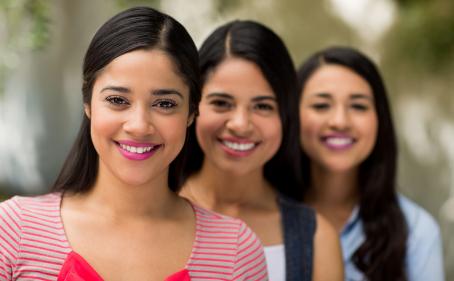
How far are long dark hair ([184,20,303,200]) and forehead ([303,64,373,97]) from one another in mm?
466

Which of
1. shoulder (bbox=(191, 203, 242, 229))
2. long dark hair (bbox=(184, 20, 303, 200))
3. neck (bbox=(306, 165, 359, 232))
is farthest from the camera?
neck (bbox=(306, 165, 359, 232))

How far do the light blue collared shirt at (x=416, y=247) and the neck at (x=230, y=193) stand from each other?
1.80ft

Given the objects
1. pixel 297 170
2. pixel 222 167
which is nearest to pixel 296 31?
pixel 297 170

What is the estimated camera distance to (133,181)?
71.2 inches

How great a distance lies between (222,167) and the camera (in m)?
2.54

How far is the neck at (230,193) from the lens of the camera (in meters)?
2.67

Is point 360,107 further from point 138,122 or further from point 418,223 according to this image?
point 138,122

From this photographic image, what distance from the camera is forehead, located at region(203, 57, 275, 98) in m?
2.41

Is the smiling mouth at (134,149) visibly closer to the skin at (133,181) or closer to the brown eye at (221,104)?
the skin at (133,181)

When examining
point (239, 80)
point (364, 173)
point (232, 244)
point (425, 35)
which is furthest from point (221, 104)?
point (425, 35)

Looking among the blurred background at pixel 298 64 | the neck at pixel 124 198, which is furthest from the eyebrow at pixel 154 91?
A: the blurred background at pixel 298 64

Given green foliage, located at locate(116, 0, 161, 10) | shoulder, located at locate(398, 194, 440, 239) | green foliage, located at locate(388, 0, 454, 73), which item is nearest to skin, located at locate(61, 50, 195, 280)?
shoulder, located at locate(398, 194, 440, 239)

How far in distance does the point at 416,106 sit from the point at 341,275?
3.38 m

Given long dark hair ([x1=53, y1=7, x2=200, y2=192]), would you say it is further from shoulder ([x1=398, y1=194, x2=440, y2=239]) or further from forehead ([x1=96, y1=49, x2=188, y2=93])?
shoulder ([x1=398, y1=194, x2=440, y2=239])
